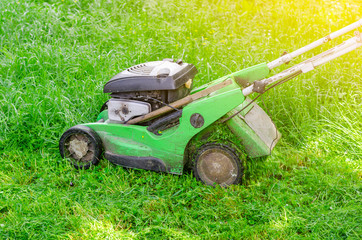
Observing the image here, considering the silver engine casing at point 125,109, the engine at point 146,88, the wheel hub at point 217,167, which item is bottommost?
the wheel hub at point 217,167

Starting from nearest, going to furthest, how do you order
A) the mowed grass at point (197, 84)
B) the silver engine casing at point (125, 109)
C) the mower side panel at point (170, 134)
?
the mowed grass at point (197, 84)
the mower side panel at point (170, 134)
the silver engine casing at point (125, 109)

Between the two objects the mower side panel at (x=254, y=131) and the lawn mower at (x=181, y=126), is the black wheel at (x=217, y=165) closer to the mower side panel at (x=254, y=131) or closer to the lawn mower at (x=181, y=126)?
the lawn mower at (x=181, y=126)

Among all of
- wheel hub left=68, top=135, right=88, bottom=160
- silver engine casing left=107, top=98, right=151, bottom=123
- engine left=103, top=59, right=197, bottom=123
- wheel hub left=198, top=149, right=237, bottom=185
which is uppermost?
engine left=103, top=59, right=197, bottom=123

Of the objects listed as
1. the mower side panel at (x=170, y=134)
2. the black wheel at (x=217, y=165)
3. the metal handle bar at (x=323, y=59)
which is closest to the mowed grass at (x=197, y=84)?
the black wheel at (x=217, y=165)

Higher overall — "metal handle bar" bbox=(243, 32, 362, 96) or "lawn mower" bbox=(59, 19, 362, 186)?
"metal handle bar" bbox=(243, 32, 362, 96)

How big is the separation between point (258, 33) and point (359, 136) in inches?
87.9

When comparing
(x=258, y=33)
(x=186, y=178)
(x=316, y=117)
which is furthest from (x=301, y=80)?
(x=186, y=178)

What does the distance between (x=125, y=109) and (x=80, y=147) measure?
1.76 feet

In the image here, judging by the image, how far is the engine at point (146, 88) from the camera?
10.9ft

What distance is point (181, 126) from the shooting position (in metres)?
3.26

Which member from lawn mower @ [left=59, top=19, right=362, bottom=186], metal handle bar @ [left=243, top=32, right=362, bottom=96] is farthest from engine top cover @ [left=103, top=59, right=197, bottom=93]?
metal handle bar @ [left=243, top=32, right=362, bottom=96]

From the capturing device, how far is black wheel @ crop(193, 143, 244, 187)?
3.26 metres

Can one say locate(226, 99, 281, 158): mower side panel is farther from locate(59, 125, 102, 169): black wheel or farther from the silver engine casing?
locate(59, 125, 102, 169): black wheel

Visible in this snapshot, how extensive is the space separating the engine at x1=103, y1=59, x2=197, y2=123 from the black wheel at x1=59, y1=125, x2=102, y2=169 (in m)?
0.25
